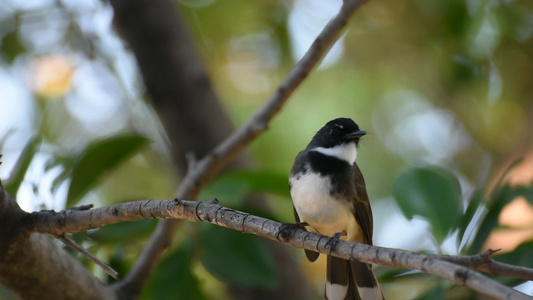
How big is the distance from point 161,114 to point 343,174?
152cm

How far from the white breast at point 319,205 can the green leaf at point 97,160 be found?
36.6 inches

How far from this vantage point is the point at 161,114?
4.10 metres

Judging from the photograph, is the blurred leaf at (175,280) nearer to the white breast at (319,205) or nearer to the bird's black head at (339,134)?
the white breast at (319,205)

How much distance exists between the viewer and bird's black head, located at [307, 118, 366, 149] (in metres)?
3.27

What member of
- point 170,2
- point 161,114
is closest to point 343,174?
point 161,114

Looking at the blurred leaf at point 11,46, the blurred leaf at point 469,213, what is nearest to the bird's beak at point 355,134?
the blurred leaf at point 469,213

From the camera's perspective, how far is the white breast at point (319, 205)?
9.81 feet

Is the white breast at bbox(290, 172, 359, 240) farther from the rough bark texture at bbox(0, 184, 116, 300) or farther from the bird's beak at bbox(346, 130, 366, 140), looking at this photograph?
the rough bark texture at bbox(0, 184, 116, 300)

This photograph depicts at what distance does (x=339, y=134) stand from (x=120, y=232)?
4.15 feet

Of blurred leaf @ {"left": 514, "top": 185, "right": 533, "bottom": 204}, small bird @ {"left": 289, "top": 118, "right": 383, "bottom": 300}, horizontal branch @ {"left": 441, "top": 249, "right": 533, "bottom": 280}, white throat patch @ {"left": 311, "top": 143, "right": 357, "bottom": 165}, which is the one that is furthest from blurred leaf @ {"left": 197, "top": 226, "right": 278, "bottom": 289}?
horizontal branch @ {"left": 441, "top": 249, "right": 533, "bottom": 280}

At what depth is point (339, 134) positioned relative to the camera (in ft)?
10.9

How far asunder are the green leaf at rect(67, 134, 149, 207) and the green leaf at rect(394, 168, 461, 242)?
1.41 m

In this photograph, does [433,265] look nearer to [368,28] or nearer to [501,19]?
[501,19]

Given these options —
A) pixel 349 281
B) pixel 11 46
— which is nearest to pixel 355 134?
pixel 349 281
